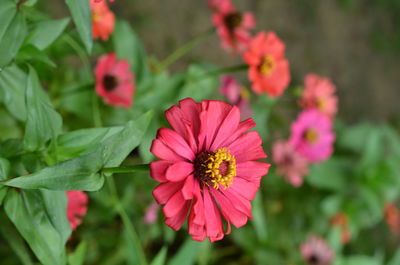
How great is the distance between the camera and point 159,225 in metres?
1.49

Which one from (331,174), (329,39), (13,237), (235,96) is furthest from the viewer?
(329,39)

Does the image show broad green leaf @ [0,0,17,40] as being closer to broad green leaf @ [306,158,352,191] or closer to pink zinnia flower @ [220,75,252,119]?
pink zinnia flower @ [220,75,252,119]

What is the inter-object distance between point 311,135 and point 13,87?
1.03 meters

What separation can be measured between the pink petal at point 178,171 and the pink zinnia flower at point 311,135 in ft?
→ 3.06

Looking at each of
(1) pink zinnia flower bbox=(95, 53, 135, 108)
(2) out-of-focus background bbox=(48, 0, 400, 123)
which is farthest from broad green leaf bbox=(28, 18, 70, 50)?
(2) out-of-focus background bbox=(48, 0, 400, 123)

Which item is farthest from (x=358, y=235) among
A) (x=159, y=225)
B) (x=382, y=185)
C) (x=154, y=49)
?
(x=154, y=49)

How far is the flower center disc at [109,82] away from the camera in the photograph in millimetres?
1097

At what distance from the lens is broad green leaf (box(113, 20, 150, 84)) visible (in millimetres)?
1280

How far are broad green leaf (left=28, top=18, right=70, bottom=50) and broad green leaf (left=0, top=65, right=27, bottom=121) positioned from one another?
0.06 metres

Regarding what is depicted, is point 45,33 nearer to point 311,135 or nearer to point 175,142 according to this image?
point 175,142

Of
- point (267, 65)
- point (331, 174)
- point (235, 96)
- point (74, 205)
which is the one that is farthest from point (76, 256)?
point (331, 174)

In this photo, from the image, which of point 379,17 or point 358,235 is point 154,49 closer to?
Result: point 358,235

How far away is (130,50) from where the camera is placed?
4.25ft

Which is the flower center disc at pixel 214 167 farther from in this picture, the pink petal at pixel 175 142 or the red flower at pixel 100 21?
the red flower at pixel 100 21
